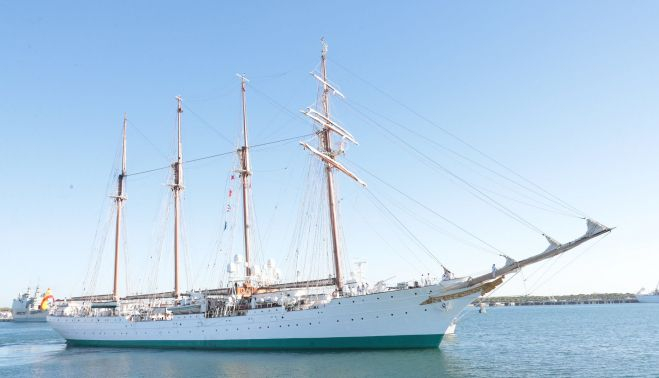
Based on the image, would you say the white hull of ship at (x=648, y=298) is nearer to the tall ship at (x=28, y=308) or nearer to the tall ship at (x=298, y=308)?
the tall ship at (x=298, y=308)

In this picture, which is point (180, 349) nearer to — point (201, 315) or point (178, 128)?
point (201, 315)

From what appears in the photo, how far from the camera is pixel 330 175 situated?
1550 inches

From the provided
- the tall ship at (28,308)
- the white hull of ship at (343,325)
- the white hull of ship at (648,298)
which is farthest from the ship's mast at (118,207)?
the white hull of ship at (648,298)

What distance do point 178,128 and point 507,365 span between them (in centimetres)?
4398

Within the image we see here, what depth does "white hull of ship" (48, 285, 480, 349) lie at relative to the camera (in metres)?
30.8

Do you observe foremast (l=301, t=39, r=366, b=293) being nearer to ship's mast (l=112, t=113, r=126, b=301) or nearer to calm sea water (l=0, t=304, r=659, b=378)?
calm sea water (l=0, t=304, r=659, b=378)

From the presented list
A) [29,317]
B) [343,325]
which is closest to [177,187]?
[343,325]

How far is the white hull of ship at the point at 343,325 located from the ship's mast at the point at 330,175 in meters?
3.84

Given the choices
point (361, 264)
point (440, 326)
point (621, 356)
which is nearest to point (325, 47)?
point (361, 264)

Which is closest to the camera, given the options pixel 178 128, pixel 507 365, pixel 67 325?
pixel 507 365

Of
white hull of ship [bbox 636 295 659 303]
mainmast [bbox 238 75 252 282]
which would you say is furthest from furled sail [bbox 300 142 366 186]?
white hull of ship [bbox 636 295 659 303]

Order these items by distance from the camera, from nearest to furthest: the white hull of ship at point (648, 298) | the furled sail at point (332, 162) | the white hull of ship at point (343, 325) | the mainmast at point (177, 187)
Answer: the white hull of ship at point (343, 325) → the furled sail at point (332, 162) → the mainmast at point (177, 187) → the white hull of ship at point (648, 298)

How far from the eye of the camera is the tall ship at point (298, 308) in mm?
30688

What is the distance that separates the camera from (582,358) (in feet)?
97.3
